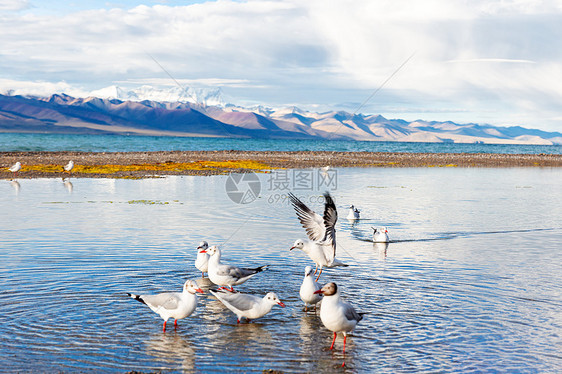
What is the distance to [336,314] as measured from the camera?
1045 cm

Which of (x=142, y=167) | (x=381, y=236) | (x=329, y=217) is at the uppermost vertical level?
(x=142, y=167)

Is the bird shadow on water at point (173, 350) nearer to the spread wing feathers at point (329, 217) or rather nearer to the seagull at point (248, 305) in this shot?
A: the seagull at point (248, 305)

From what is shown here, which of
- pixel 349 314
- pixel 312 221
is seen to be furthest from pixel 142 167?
pixel 349 314

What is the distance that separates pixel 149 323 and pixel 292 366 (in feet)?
12.4

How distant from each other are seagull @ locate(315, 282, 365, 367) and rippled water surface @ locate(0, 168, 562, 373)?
0.43 m

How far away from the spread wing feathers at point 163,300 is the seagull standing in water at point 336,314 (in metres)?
3.15

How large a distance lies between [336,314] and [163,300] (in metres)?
3.70

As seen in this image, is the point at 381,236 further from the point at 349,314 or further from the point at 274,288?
the point at 349,314

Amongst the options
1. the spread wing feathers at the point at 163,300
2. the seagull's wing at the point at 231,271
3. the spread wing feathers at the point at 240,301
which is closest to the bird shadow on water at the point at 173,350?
the spread wing feathers at the point at 163,300

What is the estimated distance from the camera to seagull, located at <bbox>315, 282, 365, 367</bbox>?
412 inches

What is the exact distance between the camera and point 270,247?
63.2 feet

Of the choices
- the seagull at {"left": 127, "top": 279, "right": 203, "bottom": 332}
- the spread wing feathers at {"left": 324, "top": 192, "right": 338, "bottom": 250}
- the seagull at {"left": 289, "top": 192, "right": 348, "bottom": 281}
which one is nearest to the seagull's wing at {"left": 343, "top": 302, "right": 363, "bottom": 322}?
the seagull at {"left": 127, "top": 279, "right": 203, "bottom": 332}

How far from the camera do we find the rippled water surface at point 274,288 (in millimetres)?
9922

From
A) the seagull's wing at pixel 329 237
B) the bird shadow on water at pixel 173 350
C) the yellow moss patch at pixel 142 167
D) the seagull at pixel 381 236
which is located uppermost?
the yellow moss patch at pixel 142 167
